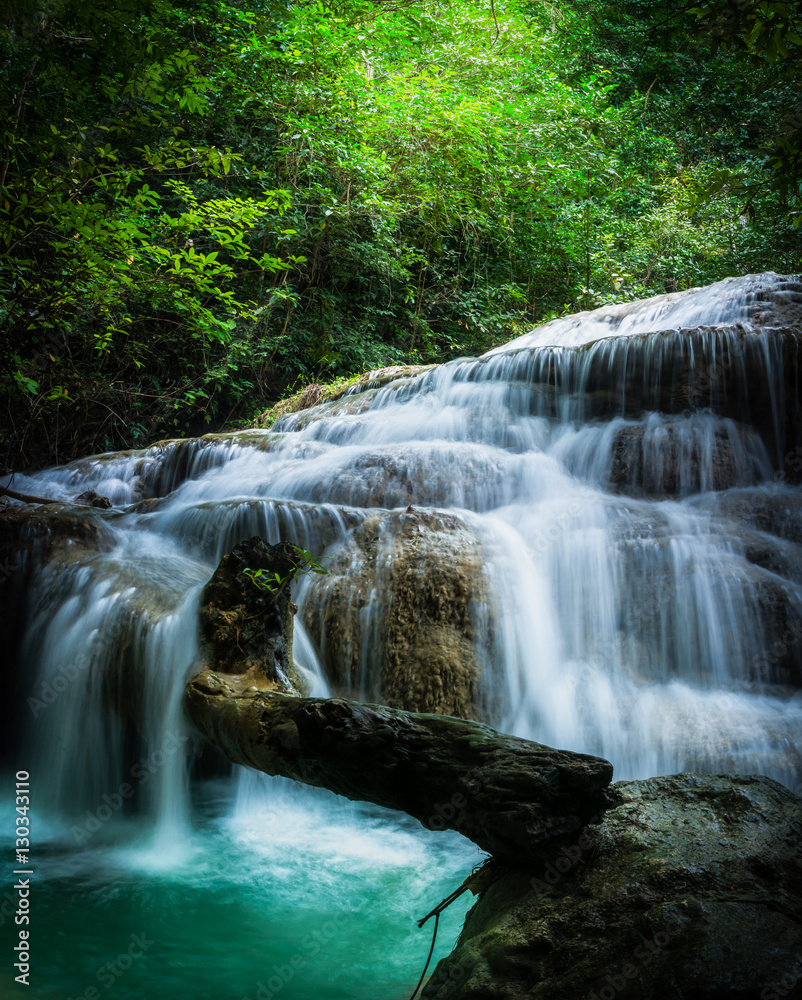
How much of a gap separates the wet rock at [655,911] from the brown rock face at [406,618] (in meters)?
2.21

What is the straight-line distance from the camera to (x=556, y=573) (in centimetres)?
477

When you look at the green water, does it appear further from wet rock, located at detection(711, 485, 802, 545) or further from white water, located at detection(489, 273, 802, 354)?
→ white water, located at detection(489, 273, 802, 354)

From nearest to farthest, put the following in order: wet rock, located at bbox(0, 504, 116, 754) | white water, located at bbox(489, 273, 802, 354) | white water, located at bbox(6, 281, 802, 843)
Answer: white water, located at bbox(6, 281, 802, 843) → wet rock, located at bbox(0, 504, 116, 754) → white water, located at bbox(489, 273, 802, 354)

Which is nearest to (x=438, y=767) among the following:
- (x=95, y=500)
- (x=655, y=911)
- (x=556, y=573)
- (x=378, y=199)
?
(x=655, y=911)

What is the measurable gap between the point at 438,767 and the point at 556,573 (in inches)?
123

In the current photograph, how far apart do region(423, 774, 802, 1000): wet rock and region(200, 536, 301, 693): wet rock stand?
171 cm

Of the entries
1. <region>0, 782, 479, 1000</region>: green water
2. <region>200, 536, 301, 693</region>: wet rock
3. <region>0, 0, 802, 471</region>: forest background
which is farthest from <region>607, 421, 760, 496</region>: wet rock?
<region>0, 0, 802, 471</region>: forest background

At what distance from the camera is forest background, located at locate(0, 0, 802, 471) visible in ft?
31.4

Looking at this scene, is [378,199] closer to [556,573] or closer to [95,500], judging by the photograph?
[95,500]

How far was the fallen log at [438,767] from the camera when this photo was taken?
1631 mm

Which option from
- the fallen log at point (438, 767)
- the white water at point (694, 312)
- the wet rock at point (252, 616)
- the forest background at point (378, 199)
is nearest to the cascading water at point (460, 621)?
the wet rock at point (252, 616)

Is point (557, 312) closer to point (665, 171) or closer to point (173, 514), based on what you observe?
point (665, 171)

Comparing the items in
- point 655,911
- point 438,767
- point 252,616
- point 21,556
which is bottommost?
point 655,911

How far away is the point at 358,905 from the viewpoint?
290 cm
